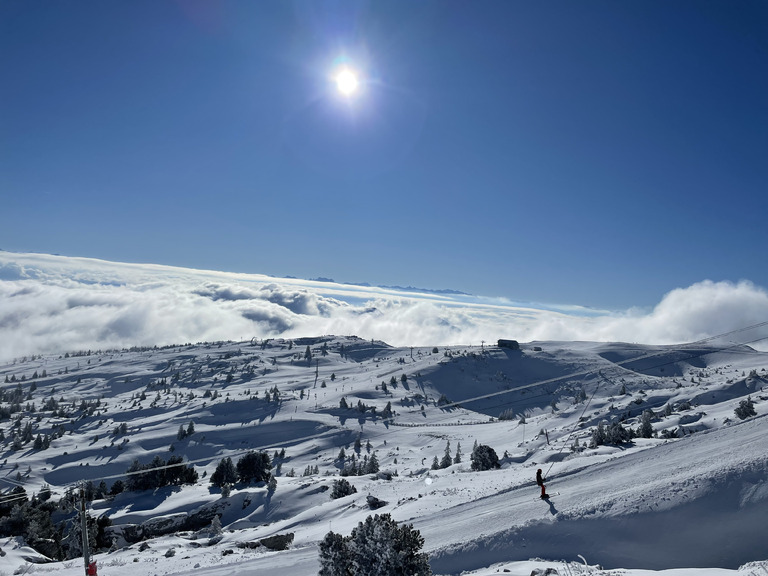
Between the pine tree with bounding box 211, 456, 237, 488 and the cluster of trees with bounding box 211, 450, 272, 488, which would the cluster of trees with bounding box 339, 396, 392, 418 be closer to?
the cluster of trees with bounding box 211, 450, 272, 488

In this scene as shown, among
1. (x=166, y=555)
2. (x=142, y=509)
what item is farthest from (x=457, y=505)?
(x=142, y=509)

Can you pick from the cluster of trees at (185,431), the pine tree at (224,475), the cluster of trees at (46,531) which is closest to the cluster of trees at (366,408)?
the cluster of trees at (185,431)

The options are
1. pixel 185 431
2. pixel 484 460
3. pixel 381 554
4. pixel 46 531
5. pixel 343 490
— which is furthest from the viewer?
pixel 185 431

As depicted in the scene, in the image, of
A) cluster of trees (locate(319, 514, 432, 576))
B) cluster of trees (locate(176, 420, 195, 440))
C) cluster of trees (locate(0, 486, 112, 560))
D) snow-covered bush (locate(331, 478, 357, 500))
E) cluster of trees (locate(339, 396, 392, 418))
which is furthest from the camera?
cluster of trees (locate(339, 396, 392, 418))

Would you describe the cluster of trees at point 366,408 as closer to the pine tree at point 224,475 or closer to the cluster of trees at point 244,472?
the cluster of trees at point 244,472

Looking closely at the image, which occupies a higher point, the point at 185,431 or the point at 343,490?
the point at 343,490

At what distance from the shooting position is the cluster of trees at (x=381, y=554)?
1761 centimetres

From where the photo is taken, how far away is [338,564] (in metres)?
19.2

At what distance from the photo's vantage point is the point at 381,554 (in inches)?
698

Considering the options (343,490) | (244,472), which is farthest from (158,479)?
(343,490)

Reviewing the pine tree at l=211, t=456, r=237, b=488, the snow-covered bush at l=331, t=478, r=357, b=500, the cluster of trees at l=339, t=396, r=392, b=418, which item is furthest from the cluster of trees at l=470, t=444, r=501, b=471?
the cluster of trees at l=339, t=396, r=392, b=418

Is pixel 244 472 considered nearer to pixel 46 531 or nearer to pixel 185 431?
pixel 46 531

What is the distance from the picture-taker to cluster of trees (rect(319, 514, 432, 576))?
17609mm

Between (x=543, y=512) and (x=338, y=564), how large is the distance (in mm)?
12579
